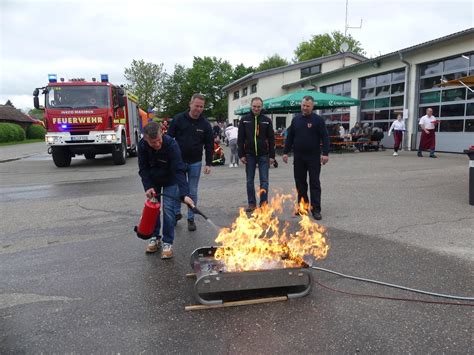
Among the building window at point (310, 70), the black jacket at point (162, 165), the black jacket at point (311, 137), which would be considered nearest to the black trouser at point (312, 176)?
the black jacket at point (311, 137)

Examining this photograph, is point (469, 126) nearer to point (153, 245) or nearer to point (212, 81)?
point (153, 245)

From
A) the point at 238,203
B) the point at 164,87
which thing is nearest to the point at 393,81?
the point at 238,203

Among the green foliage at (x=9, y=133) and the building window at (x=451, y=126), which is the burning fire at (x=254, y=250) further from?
the green foliage at (x=9, y=133)

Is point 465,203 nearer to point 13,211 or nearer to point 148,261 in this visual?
point 148,261

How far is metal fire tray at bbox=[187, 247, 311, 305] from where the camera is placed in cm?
335

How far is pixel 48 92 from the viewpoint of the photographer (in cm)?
1382

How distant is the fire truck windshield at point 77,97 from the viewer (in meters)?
13.8

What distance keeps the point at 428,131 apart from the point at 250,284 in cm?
1406

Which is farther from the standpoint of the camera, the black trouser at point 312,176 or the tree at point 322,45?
the tree at point 322,45

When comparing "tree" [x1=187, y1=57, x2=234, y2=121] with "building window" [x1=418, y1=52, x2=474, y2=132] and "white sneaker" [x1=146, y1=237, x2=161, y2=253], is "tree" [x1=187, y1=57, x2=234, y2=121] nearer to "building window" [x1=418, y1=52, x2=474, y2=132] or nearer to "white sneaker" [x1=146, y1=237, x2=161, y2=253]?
"building window" [x1=418, y1=52, x2=474, y2=132]

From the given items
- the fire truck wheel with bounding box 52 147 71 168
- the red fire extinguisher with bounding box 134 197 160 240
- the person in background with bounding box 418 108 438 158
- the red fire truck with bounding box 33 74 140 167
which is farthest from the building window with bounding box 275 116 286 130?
the red fire extinguisher with bounding box 134 197 160 240

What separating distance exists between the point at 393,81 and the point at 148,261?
18392 millimetres

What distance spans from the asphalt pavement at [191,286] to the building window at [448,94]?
364 inches

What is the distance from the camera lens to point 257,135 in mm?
6629
